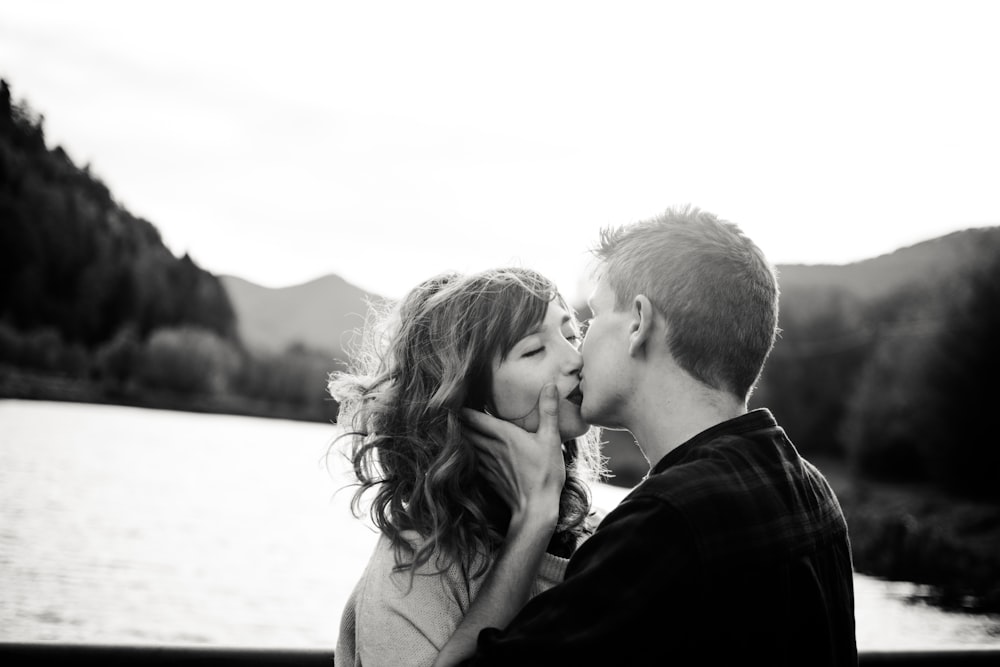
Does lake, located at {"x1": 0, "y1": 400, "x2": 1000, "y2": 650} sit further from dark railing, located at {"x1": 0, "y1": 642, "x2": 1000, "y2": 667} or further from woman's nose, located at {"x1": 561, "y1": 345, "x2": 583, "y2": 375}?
woman's nose, located at {"x1": 561, "y1": 345, "x2": 583, "y2": 375}

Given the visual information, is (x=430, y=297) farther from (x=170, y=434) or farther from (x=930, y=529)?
(x=170, y=434)

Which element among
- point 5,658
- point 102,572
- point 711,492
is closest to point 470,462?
point 711,492

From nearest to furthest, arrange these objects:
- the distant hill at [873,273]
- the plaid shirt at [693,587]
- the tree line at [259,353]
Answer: the plaid shirt at [693,587] → the tree line at [259,353] → the distant hill at [873,273]

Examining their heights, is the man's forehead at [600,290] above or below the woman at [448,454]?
above

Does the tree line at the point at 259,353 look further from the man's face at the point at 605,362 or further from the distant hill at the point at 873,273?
the man's face at the point at 605,362

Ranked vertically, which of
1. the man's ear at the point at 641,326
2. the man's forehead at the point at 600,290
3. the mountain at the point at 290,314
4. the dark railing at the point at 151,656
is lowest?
the mountain at the point at 290,314

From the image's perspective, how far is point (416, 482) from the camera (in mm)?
2428

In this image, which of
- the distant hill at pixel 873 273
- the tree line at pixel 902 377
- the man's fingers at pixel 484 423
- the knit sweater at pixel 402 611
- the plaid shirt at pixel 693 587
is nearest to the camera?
the plaid shirt at pixel 693 587

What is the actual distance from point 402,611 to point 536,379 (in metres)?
0.77

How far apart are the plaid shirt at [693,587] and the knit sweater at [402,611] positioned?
0.35 meters

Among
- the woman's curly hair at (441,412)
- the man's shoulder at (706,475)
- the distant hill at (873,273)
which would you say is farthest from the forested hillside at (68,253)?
the man's shoulder at (706,475)

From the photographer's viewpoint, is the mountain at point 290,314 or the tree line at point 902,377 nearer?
the tree line at point 902,377

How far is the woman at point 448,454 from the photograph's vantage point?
7.18 feet

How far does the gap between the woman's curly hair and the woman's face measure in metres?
0.04
